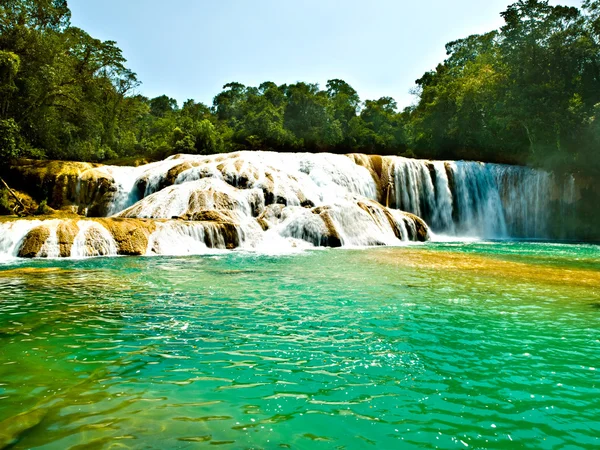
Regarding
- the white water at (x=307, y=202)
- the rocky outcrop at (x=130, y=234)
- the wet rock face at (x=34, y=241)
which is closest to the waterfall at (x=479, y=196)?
the white water at (x=307, y=202)

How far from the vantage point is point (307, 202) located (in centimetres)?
2166

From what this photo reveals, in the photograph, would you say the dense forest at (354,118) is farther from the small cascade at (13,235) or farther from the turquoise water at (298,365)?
the turquoise water at (298,365)

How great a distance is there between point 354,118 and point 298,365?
47.6 m

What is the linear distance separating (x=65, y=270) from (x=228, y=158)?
1596 centimetres

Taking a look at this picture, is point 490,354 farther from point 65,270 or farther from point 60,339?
point 65,270

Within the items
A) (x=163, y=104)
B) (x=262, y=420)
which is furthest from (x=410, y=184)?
(x=163, y=104)

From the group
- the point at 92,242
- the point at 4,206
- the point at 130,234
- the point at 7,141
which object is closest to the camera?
the point at 92,242

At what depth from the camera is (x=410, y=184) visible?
28547 mm

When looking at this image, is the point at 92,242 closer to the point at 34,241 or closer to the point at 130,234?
the point at 130,234

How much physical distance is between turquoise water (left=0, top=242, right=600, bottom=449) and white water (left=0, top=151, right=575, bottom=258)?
689 centimetres

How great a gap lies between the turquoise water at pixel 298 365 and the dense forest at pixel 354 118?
72.8ft

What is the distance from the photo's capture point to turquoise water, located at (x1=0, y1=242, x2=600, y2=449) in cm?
293

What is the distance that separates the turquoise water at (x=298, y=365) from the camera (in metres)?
2.93

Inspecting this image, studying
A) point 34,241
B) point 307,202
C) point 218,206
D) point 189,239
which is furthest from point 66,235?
point 307,202
